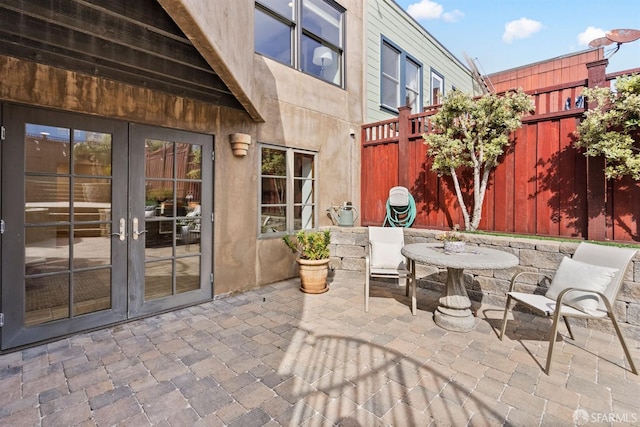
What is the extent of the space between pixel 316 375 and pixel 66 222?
2.86m

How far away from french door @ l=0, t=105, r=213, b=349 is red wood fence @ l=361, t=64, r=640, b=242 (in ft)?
11.3

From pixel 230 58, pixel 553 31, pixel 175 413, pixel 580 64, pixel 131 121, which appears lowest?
pixel 175 413

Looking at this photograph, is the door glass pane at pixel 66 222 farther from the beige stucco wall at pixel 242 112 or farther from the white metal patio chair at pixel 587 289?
the white metal patio chair at pixel 587 289

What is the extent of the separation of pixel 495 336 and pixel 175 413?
2.91 meters

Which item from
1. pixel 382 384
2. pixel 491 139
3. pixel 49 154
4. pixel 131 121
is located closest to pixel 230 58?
pixel 131 121

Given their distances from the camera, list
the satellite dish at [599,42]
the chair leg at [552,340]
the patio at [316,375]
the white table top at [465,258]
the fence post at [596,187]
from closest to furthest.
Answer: the patio at [316,375] → the chair leg at [552,340] → the white table top at [465,258] → the fence post at [596,187] → the satellite dish at [599,42]

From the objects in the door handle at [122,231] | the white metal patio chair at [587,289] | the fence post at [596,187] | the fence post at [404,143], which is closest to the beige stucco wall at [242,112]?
the fence post at [404,143]

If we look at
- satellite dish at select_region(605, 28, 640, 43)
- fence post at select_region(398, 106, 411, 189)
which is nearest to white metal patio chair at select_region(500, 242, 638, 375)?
fence post at select_region(398, 106, 411, 189)

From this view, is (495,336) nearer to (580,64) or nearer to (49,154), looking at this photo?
(49,154)

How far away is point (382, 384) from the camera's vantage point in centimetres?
229

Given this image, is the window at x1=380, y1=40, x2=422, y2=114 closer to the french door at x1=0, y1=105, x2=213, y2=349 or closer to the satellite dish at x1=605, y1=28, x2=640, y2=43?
the satellite dish at x1=605, y1=28, x2=640, y2=43

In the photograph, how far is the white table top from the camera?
2.92 meters

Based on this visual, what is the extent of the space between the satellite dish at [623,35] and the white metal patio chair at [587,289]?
399 centimetres

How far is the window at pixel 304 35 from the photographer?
4734 mm
